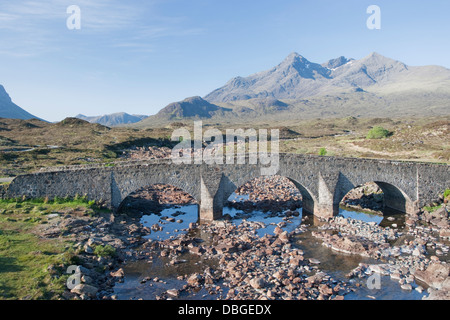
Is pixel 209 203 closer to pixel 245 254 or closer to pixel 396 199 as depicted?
pixel 245 254

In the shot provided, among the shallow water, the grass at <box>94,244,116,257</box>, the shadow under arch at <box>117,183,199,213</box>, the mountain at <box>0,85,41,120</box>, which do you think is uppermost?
the mountain at <box>0,85,41,120</box>

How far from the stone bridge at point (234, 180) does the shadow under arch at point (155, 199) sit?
3.21 meters

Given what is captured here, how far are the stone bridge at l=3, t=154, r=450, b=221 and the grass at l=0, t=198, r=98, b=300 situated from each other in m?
1.46

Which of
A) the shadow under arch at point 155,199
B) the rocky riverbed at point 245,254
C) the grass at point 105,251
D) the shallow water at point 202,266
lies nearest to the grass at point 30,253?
the rocky riverbed at point 245,254

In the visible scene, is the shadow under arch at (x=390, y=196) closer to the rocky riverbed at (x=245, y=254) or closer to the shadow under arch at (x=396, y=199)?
the shadow under arch at (x=396, y=199)

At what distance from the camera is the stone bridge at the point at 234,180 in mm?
22734

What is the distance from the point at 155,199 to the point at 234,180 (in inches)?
400

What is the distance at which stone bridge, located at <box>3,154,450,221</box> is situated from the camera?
22.7 meters

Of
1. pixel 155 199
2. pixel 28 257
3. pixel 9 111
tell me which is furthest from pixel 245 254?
pixel 9 111

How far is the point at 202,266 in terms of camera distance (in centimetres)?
1769

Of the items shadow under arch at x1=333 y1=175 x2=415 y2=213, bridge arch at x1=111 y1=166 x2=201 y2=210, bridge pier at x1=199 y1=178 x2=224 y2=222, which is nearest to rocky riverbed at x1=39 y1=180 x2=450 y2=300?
bridge pier at x1=199 y1=178 x2=224 y2=222

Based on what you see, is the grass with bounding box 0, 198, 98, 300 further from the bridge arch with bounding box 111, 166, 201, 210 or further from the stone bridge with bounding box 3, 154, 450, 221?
the bridge arch with bounding box 111, 166, 201, 210
